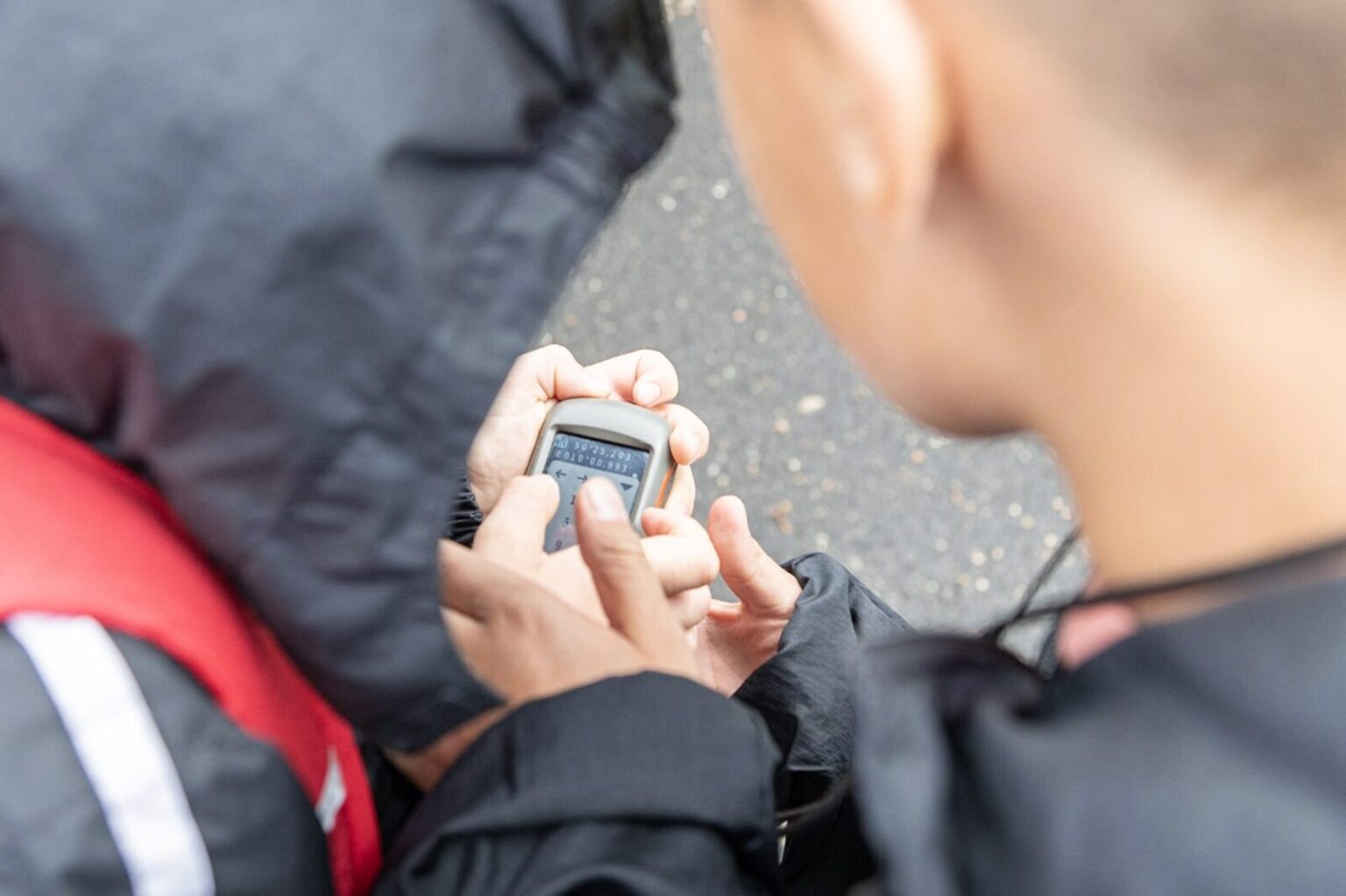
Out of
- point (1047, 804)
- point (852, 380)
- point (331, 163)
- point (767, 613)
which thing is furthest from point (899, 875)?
point (852, 380)

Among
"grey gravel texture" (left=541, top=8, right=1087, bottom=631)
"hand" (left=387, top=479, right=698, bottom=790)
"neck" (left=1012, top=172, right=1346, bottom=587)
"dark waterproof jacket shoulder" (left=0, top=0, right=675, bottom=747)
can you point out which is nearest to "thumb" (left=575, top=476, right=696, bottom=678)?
"hand" (left=387, top=479, right=698, bottom=790)

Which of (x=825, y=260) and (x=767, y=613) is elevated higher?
(x=825, y=260)

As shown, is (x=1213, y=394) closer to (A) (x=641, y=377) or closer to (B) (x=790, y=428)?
(A) (x=641, y=377)

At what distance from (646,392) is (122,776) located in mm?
527

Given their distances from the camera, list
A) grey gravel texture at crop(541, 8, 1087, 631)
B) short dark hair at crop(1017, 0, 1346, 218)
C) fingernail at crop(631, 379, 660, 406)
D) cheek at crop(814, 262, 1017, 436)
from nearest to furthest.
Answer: short dark hair at crop(1017, 0, 1346, 218)
cheek at crop(814, 262, 1017, 436)
fingernail at crop(631, 379, 660, 406)
grey gravel texture at crop(541, 8, 1087, 631)

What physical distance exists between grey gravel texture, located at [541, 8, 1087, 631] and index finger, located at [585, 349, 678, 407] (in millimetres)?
379

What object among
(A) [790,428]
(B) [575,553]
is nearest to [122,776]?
(B) [575,553]

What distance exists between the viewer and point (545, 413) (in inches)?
32.6

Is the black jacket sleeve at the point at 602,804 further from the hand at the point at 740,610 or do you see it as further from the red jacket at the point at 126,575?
the hand at the point at 740,610

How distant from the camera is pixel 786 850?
0.60 m

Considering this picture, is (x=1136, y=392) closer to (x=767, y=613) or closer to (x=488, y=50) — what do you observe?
(x=488, y=50)

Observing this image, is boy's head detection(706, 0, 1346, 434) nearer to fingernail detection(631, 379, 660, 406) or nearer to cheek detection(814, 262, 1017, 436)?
cheek detection(814, 262, 1017, 436)

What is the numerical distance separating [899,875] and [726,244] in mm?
1158

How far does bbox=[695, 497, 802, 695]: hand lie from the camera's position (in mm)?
732
